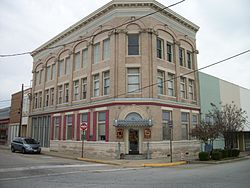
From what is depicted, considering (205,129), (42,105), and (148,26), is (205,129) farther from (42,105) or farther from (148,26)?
(42,105)

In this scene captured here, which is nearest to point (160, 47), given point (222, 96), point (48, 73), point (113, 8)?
point (113, 8)

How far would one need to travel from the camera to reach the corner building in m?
21.3

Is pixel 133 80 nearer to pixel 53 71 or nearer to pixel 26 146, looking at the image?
pixel 26 146

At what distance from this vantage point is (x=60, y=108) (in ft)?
93.7

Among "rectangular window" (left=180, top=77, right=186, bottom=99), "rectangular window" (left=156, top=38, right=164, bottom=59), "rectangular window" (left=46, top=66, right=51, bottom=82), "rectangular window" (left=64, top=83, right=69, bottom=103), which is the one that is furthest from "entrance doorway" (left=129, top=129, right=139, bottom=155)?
"rectangular window" (left=46, top=66, right=51, bottom=82)

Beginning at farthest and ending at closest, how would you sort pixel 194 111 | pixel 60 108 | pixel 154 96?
pixel 60 108
pixel 194 111
pixel 154 96

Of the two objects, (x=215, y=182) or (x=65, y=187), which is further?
(x=215, y=182)

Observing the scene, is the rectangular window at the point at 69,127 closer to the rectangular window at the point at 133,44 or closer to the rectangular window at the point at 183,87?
the rectangular window at the point at 133,44

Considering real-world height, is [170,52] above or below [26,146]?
above

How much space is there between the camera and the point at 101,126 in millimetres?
22781

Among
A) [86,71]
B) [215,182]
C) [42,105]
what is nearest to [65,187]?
[215,182]

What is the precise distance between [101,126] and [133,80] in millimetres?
5051

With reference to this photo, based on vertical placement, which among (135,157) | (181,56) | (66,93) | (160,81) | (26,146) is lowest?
(135,157)

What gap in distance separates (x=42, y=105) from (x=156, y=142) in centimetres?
1781
